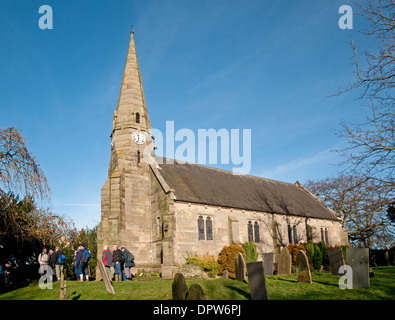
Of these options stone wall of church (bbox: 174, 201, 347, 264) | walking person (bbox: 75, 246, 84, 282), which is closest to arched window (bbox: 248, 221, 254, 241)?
stone wall of church (bbox: 174, 201, 347, 264)

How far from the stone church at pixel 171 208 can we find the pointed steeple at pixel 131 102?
0.09 m

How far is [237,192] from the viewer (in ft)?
103

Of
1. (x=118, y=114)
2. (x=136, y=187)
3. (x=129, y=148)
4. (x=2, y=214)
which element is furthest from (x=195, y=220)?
(x=2, y=214)

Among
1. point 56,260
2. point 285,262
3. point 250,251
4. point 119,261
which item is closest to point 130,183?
point 119,261

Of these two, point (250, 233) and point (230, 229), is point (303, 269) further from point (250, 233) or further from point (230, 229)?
point (250, 233)

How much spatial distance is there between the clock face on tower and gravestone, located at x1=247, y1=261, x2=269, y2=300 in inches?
751

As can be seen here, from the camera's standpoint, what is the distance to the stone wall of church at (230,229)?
24406mm

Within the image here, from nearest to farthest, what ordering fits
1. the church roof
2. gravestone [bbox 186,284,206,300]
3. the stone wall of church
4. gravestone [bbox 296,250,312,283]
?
gravestone [bbox 186,284,206,300], gravestone [bbox 296,250,312,283], the stone wall of church, the church roof

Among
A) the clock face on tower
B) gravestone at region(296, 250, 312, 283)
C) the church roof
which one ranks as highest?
the clock face on tower

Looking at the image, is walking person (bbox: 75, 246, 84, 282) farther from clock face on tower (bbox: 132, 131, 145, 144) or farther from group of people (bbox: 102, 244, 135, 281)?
clock face on tower (bbox: 132, 131, 145, 144)

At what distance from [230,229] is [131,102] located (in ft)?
46.1

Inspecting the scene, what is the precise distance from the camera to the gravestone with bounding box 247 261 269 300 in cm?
1024

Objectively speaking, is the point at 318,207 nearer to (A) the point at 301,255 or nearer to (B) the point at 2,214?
(A) the point at 301,255

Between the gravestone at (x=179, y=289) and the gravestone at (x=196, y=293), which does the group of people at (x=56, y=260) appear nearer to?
the gravestone at (x=179, y=289)
